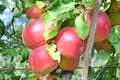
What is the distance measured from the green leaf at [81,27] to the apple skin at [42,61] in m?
0.10

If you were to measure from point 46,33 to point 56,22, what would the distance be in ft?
0.12

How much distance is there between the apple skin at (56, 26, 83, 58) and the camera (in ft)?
2.67

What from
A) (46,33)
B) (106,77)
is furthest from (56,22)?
(106,77)

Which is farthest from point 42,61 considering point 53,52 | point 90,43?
point 90,43

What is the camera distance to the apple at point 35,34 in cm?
87

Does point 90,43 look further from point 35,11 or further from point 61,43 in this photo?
point 35,11

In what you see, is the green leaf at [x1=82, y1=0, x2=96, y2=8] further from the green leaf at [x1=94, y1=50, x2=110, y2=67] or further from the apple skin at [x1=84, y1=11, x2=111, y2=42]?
the green leaf at [x1=94, y1=50, x2=110, y2=67]

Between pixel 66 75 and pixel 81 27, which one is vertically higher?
pixel 81 27

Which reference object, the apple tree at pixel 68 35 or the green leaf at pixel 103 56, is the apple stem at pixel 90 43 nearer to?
the apple tree at pixel 68 35

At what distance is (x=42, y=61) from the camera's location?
0.84m

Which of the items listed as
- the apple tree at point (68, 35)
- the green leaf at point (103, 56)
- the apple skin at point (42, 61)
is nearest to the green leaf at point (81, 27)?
the apple tree at point (68, 35)

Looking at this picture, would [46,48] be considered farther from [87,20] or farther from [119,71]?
[119,71]

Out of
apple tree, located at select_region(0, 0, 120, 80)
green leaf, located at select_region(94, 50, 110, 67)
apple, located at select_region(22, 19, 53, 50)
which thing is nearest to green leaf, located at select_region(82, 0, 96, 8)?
apple tree, located at select_region(0, 0, 120, 80)

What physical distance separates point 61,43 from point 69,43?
19 mm
